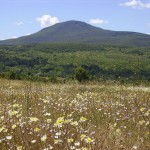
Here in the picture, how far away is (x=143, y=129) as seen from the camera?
5.09 metres

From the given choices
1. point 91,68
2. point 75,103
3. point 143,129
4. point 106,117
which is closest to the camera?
point 143,129

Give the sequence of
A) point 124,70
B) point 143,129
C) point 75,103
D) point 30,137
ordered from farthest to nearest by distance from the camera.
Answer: point 124,70 → point 75,103 → point 143,129 → point 30,137

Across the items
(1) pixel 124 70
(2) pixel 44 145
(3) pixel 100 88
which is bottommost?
(1) pixel 124 70

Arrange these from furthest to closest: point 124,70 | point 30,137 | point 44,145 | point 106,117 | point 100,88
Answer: point 124,70 < point 100,88 < point 106,117 < point 30,137 < point 44,145

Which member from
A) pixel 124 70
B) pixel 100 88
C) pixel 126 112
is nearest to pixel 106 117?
pixel 126 112

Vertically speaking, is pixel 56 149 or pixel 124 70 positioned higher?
pixel 56 149

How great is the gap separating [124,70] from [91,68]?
870 inches

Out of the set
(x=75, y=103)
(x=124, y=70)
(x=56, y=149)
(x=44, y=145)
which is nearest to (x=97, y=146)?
(x=56, y=149)

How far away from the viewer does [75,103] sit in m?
7.87

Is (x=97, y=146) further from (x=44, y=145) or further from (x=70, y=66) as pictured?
(x=70, y=66)

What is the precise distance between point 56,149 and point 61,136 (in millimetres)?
475

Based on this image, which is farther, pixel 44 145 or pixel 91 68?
pixel 91 68

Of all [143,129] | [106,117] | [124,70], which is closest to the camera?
[143,129]

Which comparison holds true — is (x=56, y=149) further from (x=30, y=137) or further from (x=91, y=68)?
(x=91, y=68)
